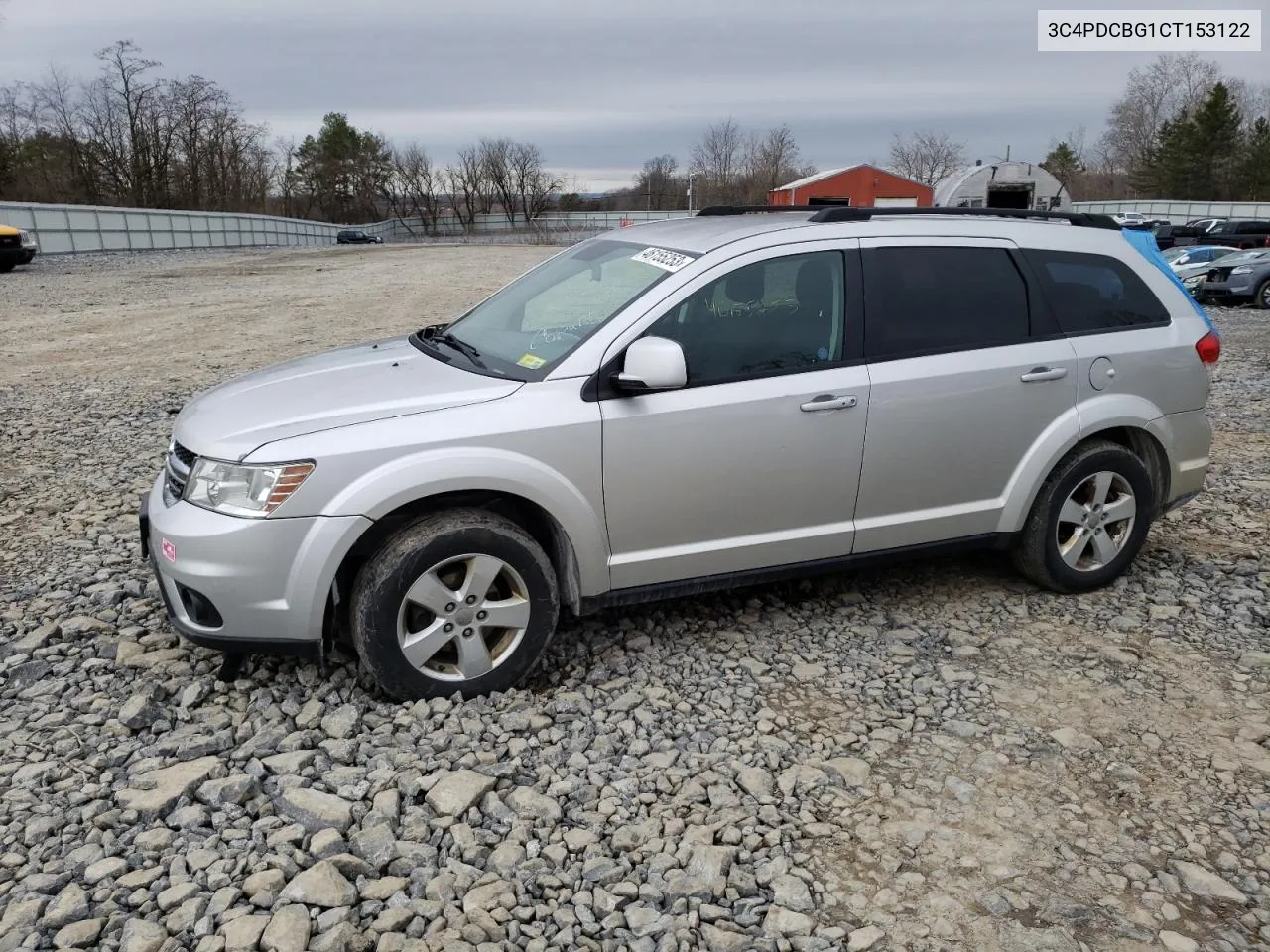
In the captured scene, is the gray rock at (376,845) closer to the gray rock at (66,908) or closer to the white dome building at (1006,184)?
the gray rock at (66,908)

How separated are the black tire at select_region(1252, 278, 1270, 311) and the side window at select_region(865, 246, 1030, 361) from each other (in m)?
19.4

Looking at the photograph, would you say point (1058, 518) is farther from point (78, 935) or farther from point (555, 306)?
point (78, 935)

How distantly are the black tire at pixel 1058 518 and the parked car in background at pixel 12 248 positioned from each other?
2721 cm

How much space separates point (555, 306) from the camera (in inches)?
178

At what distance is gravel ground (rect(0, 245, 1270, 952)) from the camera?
9.20 ft

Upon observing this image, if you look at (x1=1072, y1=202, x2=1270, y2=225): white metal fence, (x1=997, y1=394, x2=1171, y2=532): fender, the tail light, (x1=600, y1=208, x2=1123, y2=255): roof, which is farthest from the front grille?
(x1=1072, y1=202, x2=1270, y2=225): white metal fence

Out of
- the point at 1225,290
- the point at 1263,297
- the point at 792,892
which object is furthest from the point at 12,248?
the point at 1263,297

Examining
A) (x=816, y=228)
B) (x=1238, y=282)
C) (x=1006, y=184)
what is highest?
(x=1006, y=184)

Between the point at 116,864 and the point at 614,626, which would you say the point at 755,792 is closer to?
the point at 614,626

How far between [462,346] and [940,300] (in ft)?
7.13

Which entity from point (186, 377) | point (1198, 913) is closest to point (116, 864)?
point (1198, 913)

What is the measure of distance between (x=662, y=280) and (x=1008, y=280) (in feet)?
5.69

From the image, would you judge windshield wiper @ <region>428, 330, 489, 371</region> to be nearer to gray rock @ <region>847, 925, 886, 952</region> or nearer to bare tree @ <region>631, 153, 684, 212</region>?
gray rock @ <region>847, 925, 886, 952</region>

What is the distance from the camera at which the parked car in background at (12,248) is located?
81.3ft
